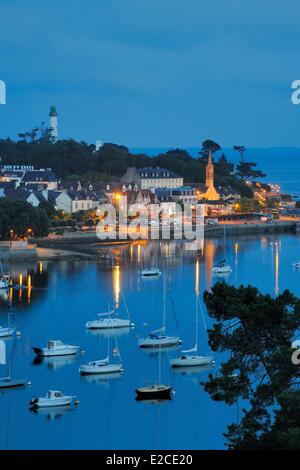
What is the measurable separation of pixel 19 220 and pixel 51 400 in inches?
377

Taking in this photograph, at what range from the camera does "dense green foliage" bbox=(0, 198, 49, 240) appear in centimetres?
1744

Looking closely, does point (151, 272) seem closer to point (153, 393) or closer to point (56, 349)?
point (56, 349)

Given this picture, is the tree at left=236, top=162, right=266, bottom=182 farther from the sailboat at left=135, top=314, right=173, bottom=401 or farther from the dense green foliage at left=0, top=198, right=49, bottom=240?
the sailboat at left=135, top=314, right=173, bottom=401

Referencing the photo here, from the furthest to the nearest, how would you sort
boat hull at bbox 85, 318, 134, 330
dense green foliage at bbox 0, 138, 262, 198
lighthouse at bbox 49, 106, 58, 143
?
1. lighthouse at bbox 49, 106, 58, 143
2. dense green foliage at bbox 0, 138, 262, 198
3. boat hull at bbox 85, 318, 134, 330

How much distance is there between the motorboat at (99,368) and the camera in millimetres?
9164

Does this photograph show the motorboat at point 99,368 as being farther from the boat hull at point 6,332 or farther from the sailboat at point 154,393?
the boat hull at point 6,332

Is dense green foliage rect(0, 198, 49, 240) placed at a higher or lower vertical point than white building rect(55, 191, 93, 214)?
lower

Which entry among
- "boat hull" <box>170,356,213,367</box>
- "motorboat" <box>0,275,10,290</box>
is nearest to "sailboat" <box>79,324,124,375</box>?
"boat hull" <box>170,356,213,367</box>

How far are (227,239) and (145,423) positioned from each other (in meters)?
14.1

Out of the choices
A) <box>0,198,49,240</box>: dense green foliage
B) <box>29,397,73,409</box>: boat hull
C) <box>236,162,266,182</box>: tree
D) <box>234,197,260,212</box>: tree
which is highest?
<box>236,162,266,182</box>: tree

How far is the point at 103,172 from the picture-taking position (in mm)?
29547

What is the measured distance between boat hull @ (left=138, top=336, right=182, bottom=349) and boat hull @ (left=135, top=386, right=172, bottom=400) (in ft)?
5.36
